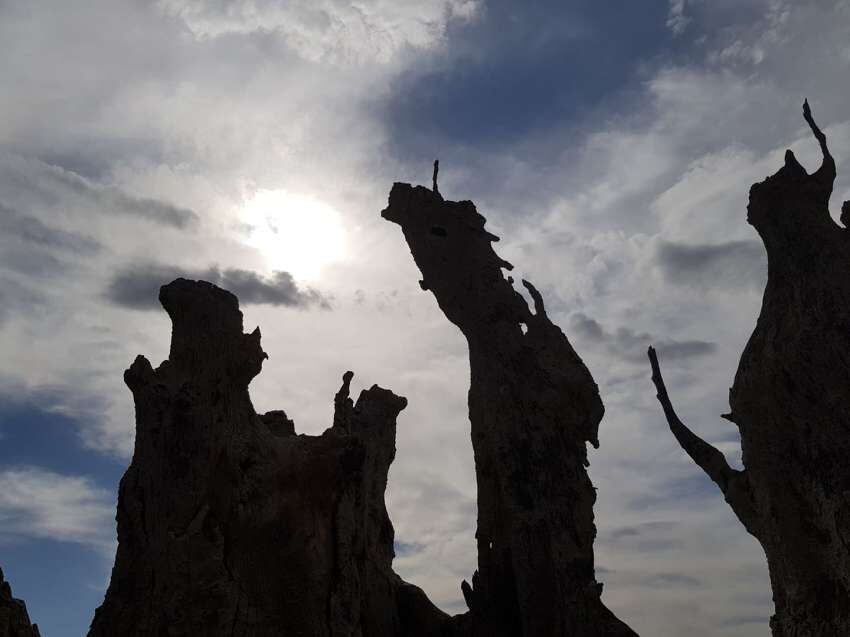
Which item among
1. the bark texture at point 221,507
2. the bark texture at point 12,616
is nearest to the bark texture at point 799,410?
the bark texture at point 221,507

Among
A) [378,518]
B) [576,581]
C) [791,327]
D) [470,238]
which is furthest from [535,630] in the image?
[470,238]

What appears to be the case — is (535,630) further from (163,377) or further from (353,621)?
(163,377)

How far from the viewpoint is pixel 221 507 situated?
447 inches

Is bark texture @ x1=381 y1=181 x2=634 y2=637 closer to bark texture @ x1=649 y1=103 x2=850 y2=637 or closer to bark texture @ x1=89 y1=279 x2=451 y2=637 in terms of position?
bark texture @ x1=649 y1=103 x2=850 y2=637

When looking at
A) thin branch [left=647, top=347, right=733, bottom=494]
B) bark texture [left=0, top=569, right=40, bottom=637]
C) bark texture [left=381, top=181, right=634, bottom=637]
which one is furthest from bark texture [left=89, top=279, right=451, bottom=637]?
thin branch [left=647, top=347, right=733, bottom=494]

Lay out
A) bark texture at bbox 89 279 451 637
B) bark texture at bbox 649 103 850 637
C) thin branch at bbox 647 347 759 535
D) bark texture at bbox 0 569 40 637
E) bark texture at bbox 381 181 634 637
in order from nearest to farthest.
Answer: bark texture at bbox 0 569 40 637 < bark texture at bbox 89 279 451 637 < bark texture at bbox 649 103 850 637 < thin branch at bbox 647 347 759 535 < bark texture at bbox 381 181 634 637

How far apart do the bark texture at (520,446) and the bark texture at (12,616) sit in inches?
339

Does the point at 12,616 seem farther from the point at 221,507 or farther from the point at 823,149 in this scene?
the point at 823,149

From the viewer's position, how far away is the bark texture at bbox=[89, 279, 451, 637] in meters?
10.6

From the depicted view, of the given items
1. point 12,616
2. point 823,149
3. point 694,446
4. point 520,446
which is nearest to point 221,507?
point 12,616

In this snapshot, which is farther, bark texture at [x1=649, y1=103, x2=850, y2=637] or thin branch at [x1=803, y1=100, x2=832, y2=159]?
thin branch at [x1=803, y1=100, x2=832, y2=159]

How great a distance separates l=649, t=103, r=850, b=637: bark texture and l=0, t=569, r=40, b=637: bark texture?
11558mm

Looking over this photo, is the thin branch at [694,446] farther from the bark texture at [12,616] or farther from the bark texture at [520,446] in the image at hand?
the bark texture at [12,616]

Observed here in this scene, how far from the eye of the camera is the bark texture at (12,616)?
9.27 m
